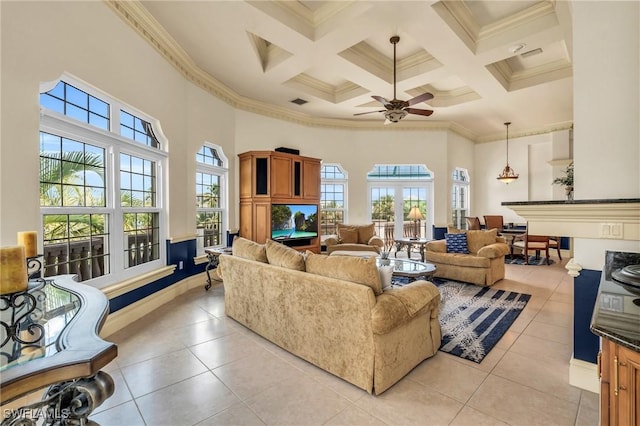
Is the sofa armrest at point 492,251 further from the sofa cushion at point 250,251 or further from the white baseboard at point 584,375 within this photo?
the sofa cushion at point 250,251

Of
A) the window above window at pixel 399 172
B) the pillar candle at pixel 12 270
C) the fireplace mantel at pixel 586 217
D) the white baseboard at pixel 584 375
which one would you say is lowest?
the white baseboard at pixel 584 375

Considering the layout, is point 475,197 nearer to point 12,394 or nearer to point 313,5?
point 313,5

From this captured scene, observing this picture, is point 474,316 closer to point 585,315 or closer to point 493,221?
point 585,315

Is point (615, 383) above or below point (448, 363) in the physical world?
above

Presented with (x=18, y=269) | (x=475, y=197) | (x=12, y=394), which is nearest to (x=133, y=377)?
(x=18, y=269)

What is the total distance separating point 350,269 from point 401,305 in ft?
1.44

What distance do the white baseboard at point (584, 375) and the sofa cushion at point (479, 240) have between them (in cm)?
303

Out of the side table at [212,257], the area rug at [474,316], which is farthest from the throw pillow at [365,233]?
the side table at [212,257]

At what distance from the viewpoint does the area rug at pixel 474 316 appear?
2.75m

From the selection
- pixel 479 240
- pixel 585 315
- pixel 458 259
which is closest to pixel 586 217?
pixel 585 315

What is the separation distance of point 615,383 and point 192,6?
A: 4.19 metres

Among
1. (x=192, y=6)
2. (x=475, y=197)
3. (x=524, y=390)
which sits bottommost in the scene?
(x=524, y=390)

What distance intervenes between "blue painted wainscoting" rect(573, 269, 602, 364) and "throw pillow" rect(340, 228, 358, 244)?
4.41m

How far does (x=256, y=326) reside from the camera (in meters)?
2.94
